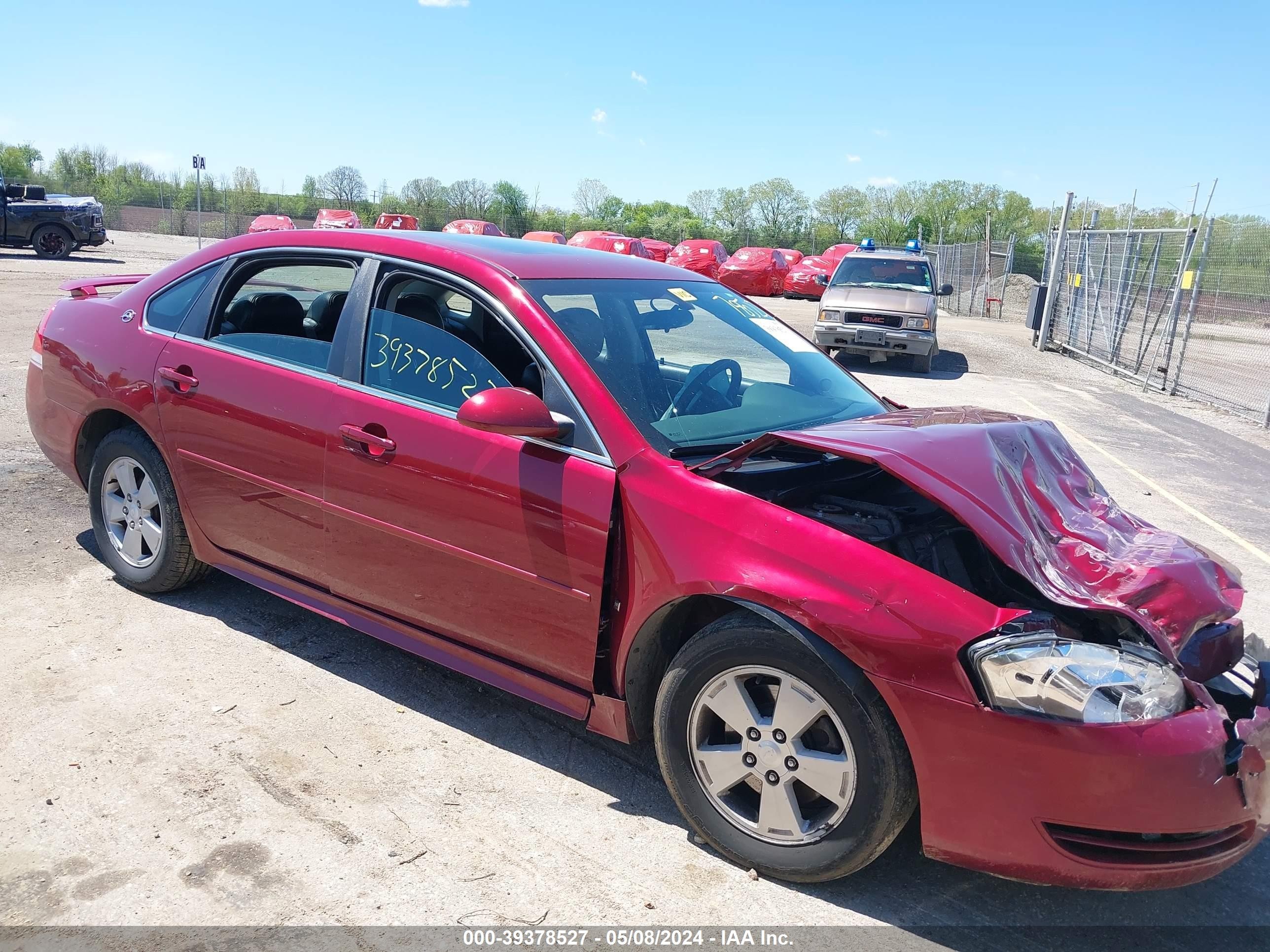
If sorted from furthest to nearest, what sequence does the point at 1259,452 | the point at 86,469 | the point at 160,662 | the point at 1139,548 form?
the point at 1259,452, the point at 86,469, the point at 160,662, the point at 1139,548

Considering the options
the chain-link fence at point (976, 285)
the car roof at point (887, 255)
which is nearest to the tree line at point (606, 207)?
the chain-link fence at point (976, 285)

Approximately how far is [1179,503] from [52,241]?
2696 cm

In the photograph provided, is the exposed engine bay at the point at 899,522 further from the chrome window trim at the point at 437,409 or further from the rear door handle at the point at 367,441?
the rear door handle at the point at 367,441

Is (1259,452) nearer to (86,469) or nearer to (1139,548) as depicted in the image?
(1139,548)

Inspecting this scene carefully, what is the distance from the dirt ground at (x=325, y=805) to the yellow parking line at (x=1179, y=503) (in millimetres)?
3970

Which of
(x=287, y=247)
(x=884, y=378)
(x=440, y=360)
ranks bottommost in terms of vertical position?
(x=884, y=378)

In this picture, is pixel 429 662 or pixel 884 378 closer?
pixel 429 662

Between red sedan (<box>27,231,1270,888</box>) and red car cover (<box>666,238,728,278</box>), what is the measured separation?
91.0 feet

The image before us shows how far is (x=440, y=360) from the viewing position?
338 cm

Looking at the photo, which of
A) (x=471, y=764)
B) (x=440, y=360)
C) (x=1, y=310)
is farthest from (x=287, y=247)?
(x=1, y=310)

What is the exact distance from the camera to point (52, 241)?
25.2m

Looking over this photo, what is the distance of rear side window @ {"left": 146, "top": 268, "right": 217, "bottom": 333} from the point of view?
163 inches

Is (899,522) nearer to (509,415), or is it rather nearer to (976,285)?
(509,415)

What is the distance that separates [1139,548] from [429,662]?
2.67m
